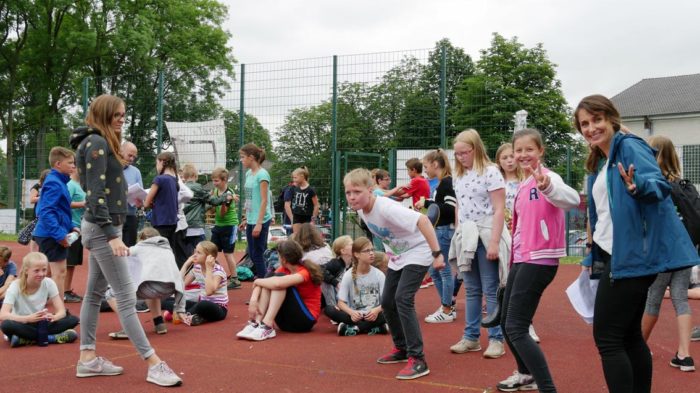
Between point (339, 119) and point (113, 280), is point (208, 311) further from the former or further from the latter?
point (339, 119)

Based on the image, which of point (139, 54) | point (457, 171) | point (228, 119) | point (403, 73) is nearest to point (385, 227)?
point (457, 171)

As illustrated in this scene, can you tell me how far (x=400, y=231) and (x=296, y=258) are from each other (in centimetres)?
205

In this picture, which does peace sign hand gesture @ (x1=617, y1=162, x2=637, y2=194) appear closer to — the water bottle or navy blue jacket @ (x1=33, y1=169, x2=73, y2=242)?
the water bottle

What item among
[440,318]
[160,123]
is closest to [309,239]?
[440,318]

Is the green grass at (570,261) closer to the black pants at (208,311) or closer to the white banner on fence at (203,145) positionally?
the white banner on fence at (203,145)

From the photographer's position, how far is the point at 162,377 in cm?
453

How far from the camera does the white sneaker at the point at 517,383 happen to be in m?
4.38

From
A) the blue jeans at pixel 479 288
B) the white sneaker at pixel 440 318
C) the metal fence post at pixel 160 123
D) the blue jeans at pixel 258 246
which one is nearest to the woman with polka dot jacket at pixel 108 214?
the blue jeans at pixel 479 288

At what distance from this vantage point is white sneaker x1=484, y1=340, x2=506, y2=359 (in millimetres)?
5318

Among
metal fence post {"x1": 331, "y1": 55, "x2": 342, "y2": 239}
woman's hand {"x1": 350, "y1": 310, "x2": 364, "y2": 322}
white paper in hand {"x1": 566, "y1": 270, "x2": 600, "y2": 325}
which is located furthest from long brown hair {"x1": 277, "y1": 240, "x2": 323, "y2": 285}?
metal fence post {"x1": 331, "y1": 55, "x2": 342, "y2": 239}

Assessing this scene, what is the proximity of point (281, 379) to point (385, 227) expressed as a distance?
129cm

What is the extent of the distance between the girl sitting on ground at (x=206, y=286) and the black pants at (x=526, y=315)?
388cm

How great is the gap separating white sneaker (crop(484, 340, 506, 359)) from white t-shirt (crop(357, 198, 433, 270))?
1004 mm

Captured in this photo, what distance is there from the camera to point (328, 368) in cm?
512
